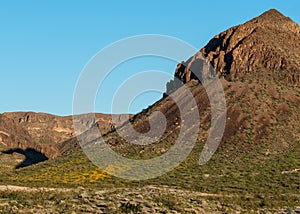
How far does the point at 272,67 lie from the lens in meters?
102

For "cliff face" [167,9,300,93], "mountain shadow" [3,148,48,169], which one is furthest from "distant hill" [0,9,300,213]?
"mountain shadow" [3,148,48,169]

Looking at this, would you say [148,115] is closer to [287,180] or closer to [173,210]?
[287,180]

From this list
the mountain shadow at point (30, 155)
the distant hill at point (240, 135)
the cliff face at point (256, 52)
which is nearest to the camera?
the distant hill at point (240, 135)

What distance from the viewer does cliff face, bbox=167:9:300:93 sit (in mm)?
101812

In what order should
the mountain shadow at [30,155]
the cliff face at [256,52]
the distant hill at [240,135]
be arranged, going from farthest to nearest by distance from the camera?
the mountain shadow at [30,155]
the cliff face at [256,52]
the distant hill at [240,135]

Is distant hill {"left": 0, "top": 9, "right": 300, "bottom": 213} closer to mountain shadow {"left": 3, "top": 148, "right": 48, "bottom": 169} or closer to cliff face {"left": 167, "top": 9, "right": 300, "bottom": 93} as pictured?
cliff face {"left": 167, "top": 9, "right": 300, "bottom": 93}

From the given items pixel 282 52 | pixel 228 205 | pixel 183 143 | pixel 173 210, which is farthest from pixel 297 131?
pixel 173 210

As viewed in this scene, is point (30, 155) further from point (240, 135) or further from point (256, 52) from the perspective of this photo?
point (240, 135)

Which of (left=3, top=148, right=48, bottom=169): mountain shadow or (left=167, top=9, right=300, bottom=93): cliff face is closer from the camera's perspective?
(left=167, top=9, right=300, bottom=93): cliff face

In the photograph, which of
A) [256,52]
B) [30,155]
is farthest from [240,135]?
[30,155]

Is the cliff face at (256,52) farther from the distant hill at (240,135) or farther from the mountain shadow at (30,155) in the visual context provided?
the mountain shadow at (30,155)

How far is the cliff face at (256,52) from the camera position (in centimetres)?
10181

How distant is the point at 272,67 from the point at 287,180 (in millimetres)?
45263

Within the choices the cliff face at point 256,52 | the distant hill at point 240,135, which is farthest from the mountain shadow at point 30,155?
the cliff face at point 256,52
